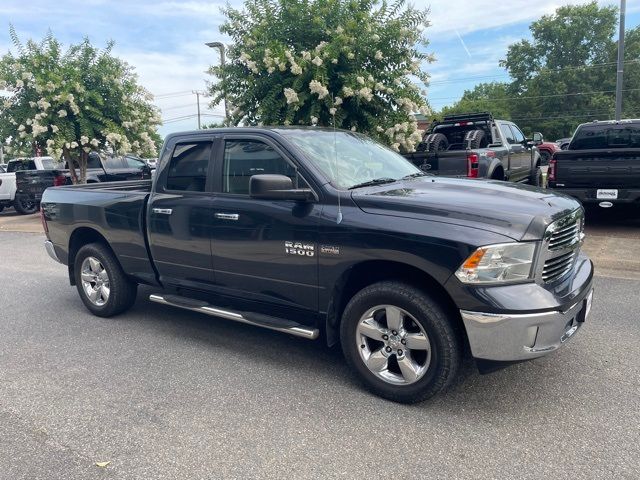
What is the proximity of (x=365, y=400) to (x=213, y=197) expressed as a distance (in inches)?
81.5

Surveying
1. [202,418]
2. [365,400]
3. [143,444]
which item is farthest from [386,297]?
[143,444]

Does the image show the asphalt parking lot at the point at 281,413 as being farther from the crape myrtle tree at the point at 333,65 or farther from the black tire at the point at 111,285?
the crape myrtle tree at the point at 333,65

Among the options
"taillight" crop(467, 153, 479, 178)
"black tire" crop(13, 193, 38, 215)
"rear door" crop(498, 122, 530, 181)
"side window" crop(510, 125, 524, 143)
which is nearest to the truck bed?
"taillight" crop(467, 153, 479, 178)

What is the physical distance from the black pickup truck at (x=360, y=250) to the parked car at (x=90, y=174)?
41.1 ft

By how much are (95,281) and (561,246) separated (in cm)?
456

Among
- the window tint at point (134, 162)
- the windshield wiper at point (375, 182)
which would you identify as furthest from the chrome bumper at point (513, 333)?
the window tint at point (134, 162)

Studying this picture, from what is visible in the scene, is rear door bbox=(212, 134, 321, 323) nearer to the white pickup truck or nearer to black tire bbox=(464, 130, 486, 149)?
black tire bbox=(464, 130, 486, 149)

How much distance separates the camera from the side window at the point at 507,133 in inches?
459

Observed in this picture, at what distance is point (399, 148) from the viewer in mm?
10391

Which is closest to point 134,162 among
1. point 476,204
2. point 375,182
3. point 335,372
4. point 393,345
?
point 375,182

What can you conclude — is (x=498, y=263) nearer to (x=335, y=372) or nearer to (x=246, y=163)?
(x=335, y=372)

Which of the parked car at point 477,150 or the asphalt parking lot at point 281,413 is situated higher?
the parked car at point 477,150

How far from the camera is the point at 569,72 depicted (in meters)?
59.0

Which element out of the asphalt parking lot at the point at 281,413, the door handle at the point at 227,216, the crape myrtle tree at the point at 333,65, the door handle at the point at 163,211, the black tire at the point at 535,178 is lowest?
the asphalt parking lot at the point at 281,413
